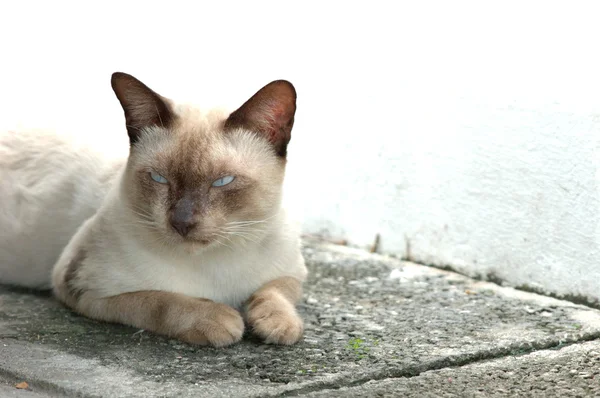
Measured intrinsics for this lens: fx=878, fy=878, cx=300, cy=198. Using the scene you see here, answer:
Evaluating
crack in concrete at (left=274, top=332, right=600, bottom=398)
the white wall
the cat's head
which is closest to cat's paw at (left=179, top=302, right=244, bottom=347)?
the cat's head

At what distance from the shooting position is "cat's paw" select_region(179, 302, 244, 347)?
3.16 metres

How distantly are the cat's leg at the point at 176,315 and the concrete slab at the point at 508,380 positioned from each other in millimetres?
523

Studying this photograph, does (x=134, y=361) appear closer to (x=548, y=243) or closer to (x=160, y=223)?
(x=160, y=223)

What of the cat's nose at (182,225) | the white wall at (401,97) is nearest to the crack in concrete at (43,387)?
the cat's nose at (182,225)

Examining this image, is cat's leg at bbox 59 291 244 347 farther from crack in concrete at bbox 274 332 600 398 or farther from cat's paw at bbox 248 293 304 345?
crack in concrete at bbox 274 332 600 398

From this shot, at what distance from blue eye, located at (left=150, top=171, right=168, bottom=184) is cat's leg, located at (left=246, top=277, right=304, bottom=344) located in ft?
1.98

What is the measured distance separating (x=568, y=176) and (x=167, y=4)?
2.62 meters

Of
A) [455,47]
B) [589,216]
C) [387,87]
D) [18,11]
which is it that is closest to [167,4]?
[18,11]

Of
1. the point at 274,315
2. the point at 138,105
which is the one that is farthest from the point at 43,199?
the point at 274,315

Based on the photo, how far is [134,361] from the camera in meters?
3.04

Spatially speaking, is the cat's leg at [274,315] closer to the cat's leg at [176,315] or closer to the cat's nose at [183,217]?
the cat's leg at [176,315]

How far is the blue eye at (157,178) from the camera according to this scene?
314 cm

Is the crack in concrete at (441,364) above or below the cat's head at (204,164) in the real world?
below

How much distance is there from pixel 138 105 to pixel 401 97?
1780mm
